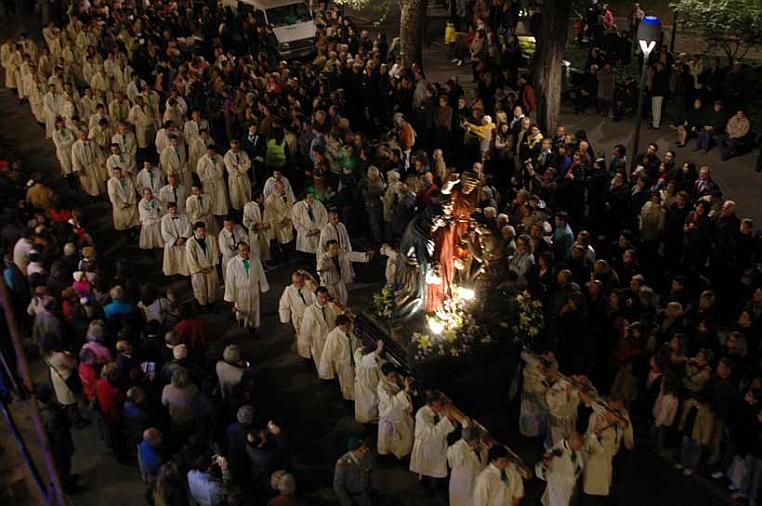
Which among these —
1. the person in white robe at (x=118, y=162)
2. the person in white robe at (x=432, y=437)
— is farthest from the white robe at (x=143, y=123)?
the person in white robe at (x=432, y=437)

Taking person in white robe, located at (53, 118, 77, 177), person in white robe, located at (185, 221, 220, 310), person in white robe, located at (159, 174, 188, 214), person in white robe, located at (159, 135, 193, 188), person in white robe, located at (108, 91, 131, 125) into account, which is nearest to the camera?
person in white robe, located at (185, 221, 220, 310)

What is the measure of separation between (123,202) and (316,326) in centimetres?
522

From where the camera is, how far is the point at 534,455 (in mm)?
11859

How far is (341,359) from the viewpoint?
40.7 feet

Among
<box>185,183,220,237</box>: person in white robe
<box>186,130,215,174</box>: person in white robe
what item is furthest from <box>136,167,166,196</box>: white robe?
<box>186,130,215,174</box>: person in white robe

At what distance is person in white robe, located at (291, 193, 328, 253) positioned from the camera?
1499 centimetres

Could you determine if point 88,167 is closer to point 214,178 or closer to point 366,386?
point 214,178

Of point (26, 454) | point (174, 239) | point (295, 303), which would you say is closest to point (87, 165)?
point (174, 239)

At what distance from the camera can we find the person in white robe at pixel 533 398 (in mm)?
11508

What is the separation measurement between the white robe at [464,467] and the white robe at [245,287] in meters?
4.62

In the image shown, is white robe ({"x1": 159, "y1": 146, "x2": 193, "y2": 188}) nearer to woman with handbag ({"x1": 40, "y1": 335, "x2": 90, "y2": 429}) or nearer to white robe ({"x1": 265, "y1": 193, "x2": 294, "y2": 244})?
white robe ({"x1": 265, "y1": 193, "x2": 294, "y2": 244})

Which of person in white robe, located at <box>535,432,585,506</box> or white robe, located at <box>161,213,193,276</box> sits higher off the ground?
white robe, located at <box>161,213,193,276</box>

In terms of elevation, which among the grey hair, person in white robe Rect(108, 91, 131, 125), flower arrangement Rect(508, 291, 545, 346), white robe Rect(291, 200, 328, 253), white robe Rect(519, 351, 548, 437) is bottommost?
white robe Rect(519, 351, 548, 437)

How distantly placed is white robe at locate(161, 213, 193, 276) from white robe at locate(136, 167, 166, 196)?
4.45 feet
